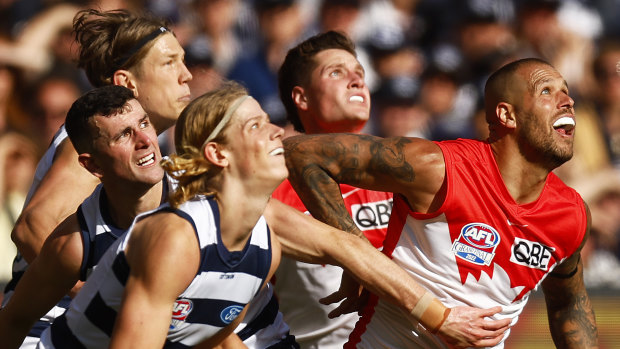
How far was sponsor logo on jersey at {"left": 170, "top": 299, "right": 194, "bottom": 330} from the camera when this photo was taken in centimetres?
321

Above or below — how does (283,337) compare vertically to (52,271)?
below

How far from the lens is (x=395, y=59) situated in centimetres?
877

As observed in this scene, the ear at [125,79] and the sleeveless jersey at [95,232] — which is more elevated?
the ear at [125,79]

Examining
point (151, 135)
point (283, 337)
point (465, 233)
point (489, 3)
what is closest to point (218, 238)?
point (151, 135)

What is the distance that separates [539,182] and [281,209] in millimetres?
1334

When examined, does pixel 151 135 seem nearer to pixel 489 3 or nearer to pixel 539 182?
pixel 539 182

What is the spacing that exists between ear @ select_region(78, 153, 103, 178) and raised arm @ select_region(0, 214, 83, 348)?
23cm

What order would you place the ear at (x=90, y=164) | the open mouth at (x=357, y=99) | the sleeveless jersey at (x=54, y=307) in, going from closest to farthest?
the ear at (x=90, y=164), the sleeveless jersey at (x=54, y=307), the open mouth at (x=357, y=99)

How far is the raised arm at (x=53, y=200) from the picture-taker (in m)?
3.95

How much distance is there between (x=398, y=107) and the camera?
8586mm

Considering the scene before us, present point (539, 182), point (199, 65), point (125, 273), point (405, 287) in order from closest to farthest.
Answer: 1. point (125, 273)
2. point (405, 287)
3. point (539, 182)
4. point (199, 65)

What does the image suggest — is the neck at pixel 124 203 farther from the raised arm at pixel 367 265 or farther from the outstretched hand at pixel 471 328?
the outstretched hand at pixel 471 328

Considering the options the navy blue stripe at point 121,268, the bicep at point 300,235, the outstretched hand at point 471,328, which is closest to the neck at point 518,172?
the outstretched hand at point 471,328

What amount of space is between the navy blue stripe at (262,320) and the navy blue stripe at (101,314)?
735 millimetres
